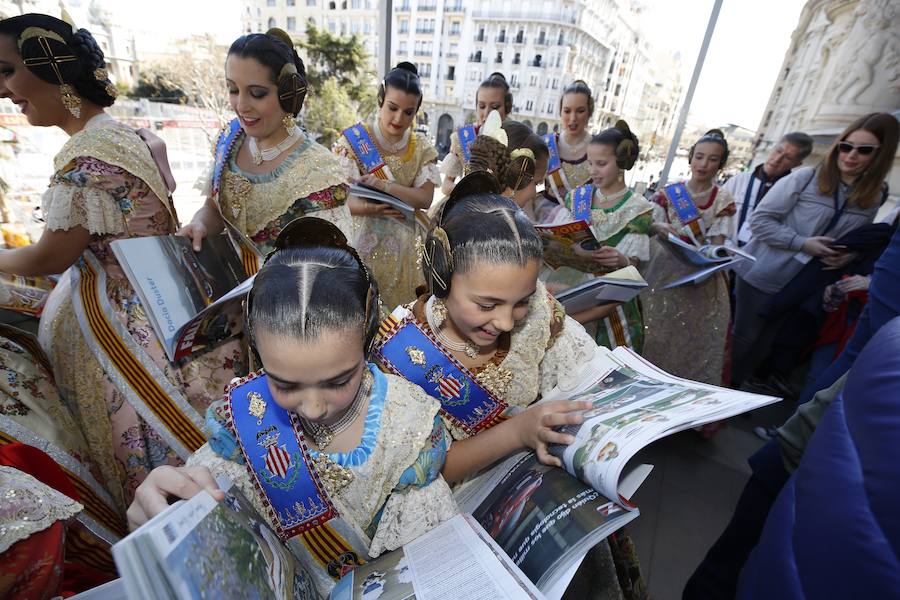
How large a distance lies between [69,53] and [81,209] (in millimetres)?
504

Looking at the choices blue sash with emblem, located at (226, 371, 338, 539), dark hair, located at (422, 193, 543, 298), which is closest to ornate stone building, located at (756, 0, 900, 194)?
dark hair, located at (422, 193, 543, 298)

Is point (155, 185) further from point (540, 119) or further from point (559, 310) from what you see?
point (540, 119)

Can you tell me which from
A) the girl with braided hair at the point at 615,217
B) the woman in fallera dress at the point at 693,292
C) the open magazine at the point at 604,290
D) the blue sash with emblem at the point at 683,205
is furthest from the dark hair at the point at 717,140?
the open magazine at the point at 604,290

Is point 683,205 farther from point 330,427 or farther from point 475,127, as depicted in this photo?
point 330,427

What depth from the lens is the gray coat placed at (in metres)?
2.46

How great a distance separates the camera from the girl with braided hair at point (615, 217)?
206 centimetres

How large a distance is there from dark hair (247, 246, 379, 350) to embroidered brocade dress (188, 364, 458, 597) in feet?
0.72

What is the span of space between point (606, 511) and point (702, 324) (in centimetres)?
224

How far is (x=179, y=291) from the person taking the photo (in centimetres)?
131

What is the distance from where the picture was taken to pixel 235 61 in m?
1.47

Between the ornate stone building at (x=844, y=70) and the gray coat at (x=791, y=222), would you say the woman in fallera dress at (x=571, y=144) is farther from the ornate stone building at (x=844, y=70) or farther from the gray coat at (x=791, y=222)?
the ornate stone building at (x=844, y=70)

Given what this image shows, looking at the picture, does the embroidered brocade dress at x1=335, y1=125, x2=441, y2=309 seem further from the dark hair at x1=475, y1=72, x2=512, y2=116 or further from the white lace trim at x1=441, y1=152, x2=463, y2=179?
the dark hair at x1=475, y1=72, x2=512, y2=116

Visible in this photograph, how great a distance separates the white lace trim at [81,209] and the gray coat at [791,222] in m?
3.57

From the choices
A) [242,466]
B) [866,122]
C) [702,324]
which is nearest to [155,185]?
[242,466]
